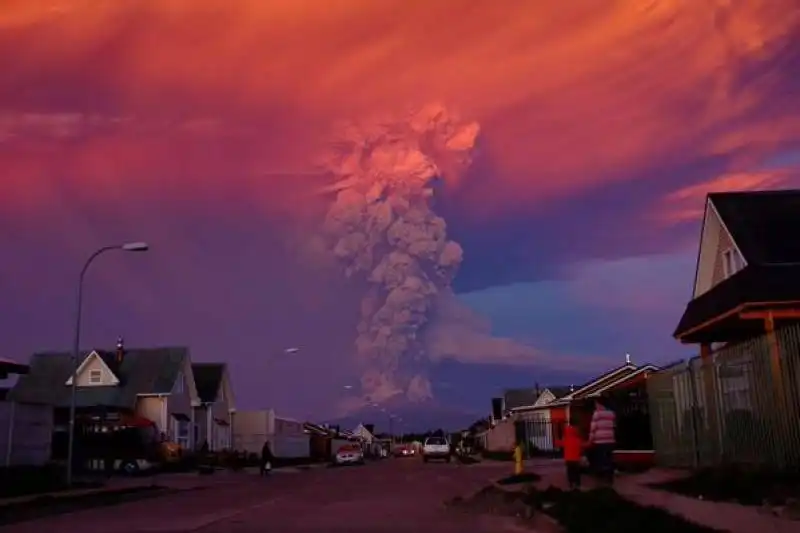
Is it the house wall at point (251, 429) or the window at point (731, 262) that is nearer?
the window at point (731, 262)

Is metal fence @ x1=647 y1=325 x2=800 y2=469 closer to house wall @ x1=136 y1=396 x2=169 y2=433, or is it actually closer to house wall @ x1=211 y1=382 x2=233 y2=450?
house wall @ x1=136 y1=396 x2=169 y2=433

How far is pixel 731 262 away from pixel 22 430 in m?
22.3

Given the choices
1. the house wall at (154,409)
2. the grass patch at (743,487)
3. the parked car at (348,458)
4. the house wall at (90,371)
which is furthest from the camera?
the parked car at (348,458)

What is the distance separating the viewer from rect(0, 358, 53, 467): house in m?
30.3

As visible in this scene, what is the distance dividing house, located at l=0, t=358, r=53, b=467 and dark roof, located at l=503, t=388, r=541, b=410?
79485 millimetres

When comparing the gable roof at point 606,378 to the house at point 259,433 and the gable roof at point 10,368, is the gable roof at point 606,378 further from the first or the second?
the gable roof at point 10,368

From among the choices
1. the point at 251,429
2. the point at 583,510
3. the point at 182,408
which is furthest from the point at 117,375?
the point at 583,510

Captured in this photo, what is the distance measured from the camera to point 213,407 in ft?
220

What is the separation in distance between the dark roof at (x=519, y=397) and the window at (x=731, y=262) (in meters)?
80.6

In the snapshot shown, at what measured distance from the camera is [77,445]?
4612 centimetres

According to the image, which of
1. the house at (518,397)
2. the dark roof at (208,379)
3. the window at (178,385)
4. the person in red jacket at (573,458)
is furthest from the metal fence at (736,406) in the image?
the house at (518,397)

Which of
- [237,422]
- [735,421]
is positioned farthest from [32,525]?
[237,422]

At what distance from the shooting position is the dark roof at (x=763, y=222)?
24.5 metres

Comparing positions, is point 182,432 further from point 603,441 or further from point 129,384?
point 603,441
